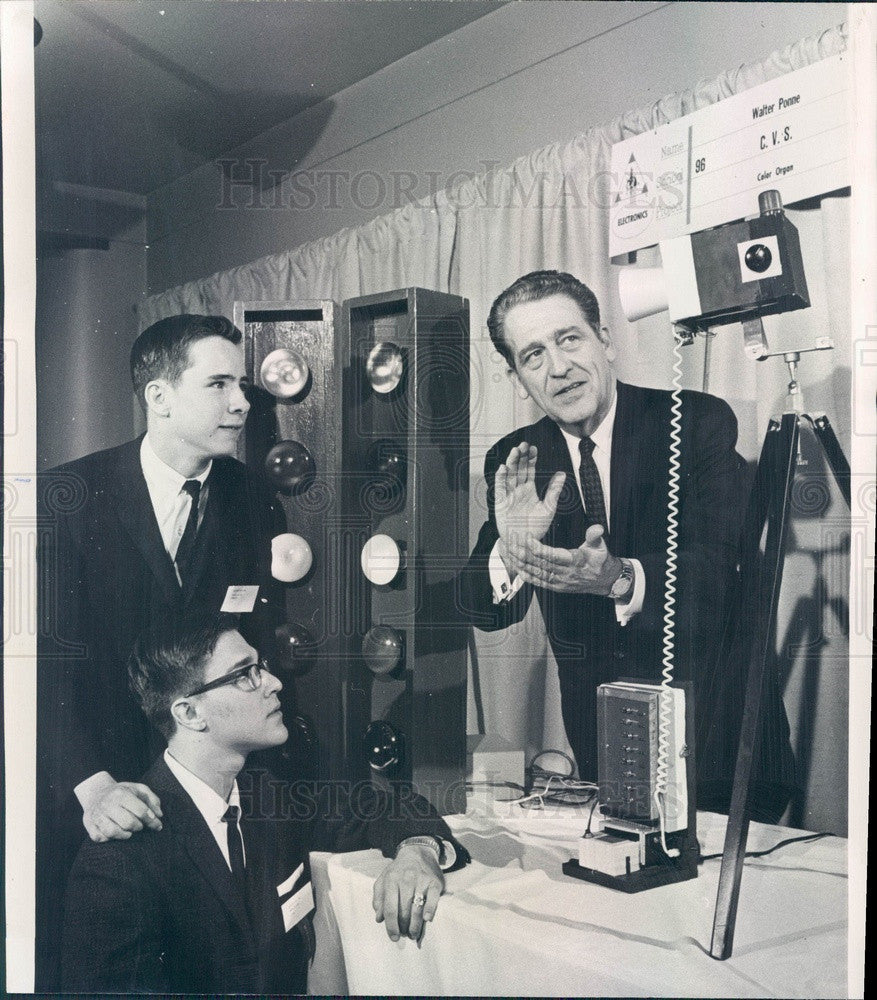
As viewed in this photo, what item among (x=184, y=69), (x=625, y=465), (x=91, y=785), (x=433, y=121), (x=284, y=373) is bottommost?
(x=91, y=785)

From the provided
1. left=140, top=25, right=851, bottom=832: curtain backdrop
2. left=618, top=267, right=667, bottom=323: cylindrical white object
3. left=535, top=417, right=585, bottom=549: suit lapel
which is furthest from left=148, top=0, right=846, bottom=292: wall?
left=535, top=417, right=585, bottom=549: suit lapel

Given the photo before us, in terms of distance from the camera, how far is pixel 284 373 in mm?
1611

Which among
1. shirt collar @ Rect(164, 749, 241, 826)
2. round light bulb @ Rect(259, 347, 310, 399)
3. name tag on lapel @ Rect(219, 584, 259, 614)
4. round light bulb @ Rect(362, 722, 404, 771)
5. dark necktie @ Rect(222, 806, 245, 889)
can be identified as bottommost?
dark necktie @ Rect(222, 806, 245, 889)

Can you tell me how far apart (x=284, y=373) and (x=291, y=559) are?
32 centimetres

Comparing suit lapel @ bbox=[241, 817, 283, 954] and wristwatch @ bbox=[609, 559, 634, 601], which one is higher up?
wristwatch @ bbox=[609, 559, 634, 601]

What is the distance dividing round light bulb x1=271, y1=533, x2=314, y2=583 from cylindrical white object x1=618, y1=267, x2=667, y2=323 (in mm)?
670

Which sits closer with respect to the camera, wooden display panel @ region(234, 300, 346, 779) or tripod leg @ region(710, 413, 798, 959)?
tripod leg @ region(710, 413, 798, 959)

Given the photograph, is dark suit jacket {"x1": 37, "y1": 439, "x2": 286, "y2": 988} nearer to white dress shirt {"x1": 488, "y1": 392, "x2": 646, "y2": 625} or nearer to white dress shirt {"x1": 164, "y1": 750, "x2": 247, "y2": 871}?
white dress shirt {"x1": 164, "y1": 750, "x2": 247, "y2": 871}

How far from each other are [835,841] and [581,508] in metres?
0.67

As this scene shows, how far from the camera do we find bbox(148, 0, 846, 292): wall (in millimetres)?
1547

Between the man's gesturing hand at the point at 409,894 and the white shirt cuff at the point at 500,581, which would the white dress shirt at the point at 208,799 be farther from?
the white shirt cuff at the point at 500,581

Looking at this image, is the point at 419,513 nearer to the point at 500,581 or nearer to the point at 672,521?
the point at 500,581

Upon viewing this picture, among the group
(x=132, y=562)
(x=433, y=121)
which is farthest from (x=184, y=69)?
(x=132, y=562)

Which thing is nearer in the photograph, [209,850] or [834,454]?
[834,454]
